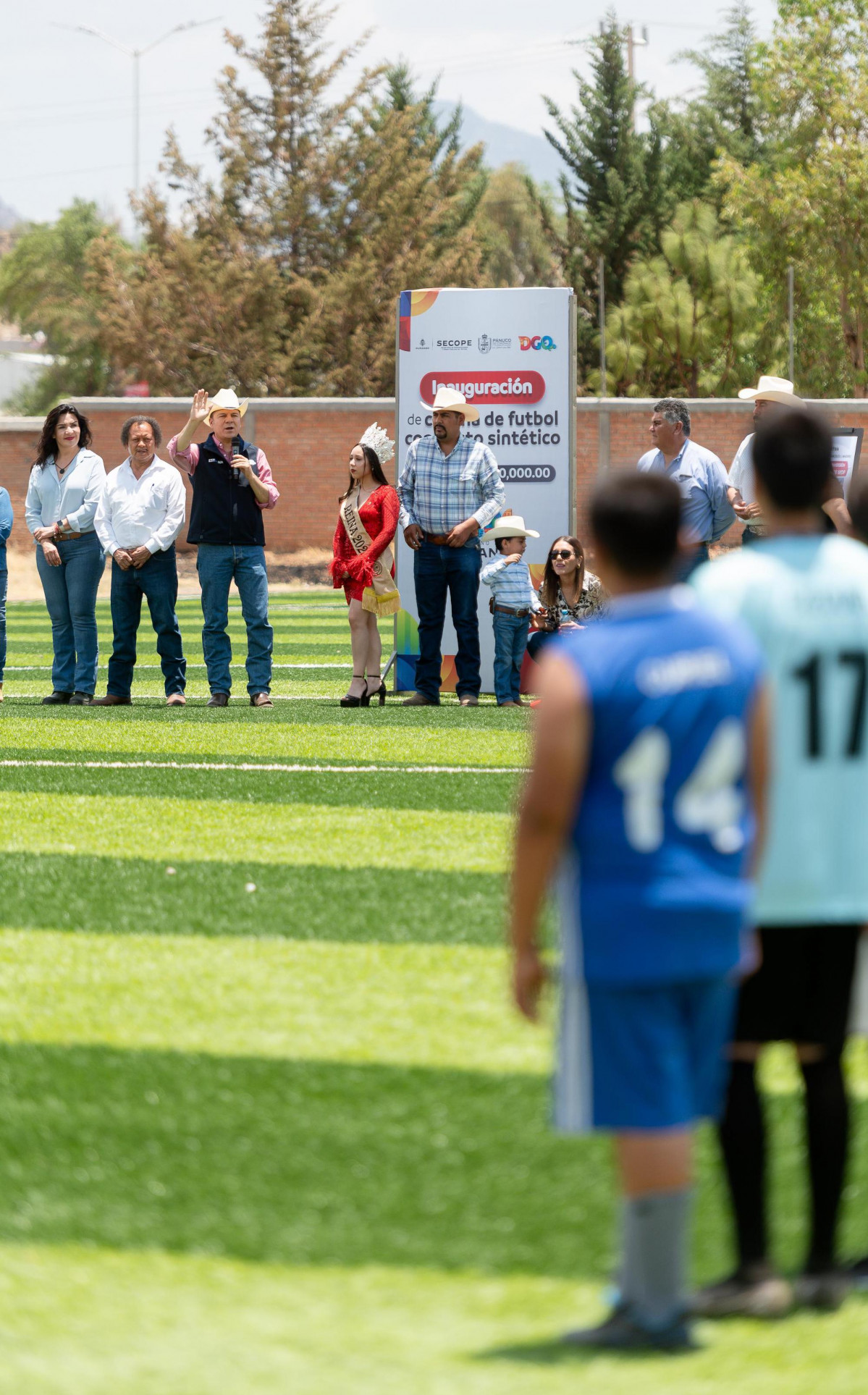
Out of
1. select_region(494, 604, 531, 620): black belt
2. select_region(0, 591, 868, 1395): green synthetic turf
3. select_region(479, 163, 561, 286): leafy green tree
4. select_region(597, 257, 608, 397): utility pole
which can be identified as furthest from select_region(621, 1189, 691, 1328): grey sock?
select_region(479, 163, 561, 286): leafy green tree

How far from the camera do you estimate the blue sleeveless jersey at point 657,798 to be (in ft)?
10.0

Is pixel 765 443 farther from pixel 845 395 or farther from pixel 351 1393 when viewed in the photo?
pixel 845 395

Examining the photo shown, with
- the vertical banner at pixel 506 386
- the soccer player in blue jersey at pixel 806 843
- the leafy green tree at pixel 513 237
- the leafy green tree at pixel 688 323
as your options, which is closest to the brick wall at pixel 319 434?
the leafy green tree at pixel 688 323

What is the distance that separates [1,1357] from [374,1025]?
2.14m

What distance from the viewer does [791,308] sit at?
44688 mm

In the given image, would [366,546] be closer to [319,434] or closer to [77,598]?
[77,598]

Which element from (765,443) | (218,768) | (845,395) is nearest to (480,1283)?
(765,443)

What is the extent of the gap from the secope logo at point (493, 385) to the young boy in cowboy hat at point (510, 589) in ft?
3.50

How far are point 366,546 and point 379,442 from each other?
2.86 feet

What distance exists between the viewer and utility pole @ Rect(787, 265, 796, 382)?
4369 centimetres

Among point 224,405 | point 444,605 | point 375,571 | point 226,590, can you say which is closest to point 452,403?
point 375,571

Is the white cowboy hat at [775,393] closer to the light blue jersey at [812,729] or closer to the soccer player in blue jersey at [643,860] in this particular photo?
the light blue jersey at [812,729]

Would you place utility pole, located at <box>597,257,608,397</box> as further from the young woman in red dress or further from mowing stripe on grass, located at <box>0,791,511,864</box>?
mowing stripe on grass, located at <box>0,791,511,864</box>

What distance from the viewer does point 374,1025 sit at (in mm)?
5336
